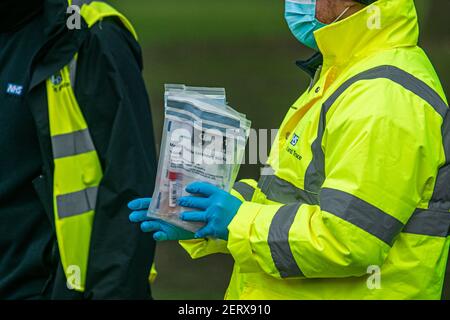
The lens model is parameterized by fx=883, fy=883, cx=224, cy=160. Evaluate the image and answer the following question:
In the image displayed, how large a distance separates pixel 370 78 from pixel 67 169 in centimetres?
122

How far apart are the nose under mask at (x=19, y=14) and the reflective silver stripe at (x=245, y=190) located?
0.99 m

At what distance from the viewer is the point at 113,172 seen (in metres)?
2.88

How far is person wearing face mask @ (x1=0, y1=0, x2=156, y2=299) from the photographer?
2.85 metres

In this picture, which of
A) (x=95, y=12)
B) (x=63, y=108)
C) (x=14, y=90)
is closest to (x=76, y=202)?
(x=63, y=108)

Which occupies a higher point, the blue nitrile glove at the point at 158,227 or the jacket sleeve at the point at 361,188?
the jacket sleeve at the point at 361,188

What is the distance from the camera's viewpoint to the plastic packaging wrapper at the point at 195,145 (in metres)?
2.10

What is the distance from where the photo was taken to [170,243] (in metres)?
5.10

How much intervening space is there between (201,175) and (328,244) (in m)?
0.37

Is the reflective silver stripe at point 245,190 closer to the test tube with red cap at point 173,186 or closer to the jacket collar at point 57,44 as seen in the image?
the test tube with red cap at point 173,186

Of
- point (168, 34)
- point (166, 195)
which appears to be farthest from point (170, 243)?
point (166, 195)

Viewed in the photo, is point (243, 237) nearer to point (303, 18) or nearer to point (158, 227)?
point (158, 227)

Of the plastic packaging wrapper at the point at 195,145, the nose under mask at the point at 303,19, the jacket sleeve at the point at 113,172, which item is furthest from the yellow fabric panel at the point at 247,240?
the jacket sleeve at the point at 113,172

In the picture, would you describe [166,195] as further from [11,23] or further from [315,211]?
[11,23]

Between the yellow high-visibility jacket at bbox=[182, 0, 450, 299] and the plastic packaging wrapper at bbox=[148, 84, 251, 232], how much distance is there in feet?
0.41
